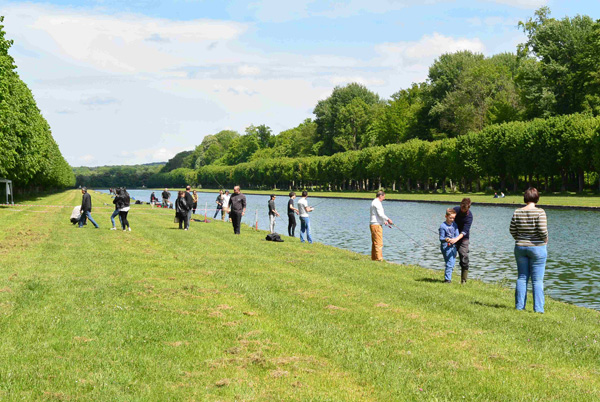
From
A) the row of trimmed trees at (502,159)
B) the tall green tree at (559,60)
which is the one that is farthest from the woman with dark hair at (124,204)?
the tall green tree at (559,60)

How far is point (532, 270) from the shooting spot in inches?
461

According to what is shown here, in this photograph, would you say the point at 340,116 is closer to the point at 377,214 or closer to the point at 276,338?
the point at 377,214

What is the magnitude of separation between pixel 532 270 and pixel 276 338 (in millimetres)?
5440

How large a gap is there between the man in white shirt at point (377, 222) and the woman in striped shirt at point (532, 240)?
7287 millimetres

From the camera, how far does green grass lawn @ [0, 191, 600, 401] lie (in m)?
7.08

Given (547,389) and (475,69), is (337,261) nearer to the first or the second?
(547,389)

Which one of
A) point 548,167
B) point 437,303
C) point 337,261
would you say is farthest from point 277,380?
point 548,167

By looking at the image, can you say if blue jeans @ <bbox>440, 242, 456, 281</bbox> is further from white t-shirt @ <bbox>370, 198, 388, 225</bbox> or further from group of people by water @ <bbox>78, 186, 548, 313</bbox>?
white t-shirt @ <bbox>370, 198, 388, 225</bbox>

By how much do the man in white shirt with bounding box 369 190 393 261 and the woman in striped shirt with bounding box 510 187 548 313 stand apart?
7287 mm

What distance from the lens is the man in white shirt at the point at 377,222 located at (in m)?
19.3

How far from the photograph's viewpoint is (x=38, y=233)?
27312mm

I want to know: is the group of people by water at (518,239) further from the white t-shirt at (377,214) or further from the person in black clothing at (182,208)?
the person in black clothing at (182,208)

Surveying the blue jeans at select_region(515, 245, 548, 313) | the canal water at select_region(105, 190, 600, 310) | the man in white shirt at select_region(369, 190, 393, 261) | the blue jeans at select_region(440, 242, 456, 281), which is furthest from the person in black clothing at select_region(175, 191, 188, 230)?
the blue jeans at select_region(515, 245, 548, 313)

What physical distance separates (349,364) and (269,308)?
3590mm
